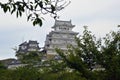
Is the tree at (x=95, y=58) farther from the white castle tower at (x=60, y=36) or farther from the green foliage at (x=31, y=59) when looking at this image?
the white castle tower at (x=60, y=36)

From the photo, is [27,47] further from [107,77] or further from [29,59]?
[107,77]

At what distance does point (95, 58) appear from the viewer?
18.5 metres

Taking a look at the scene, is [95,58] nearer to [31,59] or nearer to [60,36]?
[31,59]

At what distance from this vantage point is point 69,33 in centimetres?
8281

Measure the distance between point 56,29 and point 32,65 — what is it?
186ft

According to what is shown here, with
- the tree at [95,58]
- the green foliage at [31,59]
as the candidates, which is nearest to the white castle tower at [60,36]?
the green foliage at [31,59]

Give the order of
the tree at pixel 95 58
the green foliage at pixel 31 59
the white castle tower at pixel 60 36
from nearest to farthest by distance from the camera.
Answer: the tree at pixel 95 58
the green foliage at pixel 31 59
the white castle tower at pixel 60 36

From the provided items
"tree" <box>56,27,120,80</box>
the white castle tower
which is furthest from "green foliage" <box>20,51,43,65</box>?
the white castle tower

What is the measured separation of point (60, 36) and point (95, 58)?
64.0 meters

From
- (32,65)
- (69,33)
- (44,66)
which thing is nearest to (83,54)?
(32,65)

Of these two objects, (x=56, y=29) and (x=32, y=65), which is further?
(x=56, y=29)

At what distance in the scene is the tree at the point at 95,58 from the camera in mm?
17844

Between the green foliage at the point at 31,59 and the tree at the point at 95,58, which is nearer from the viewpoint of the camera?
the tree at the point at 95,58

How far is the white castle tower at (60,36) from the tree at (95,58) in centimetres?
5989
